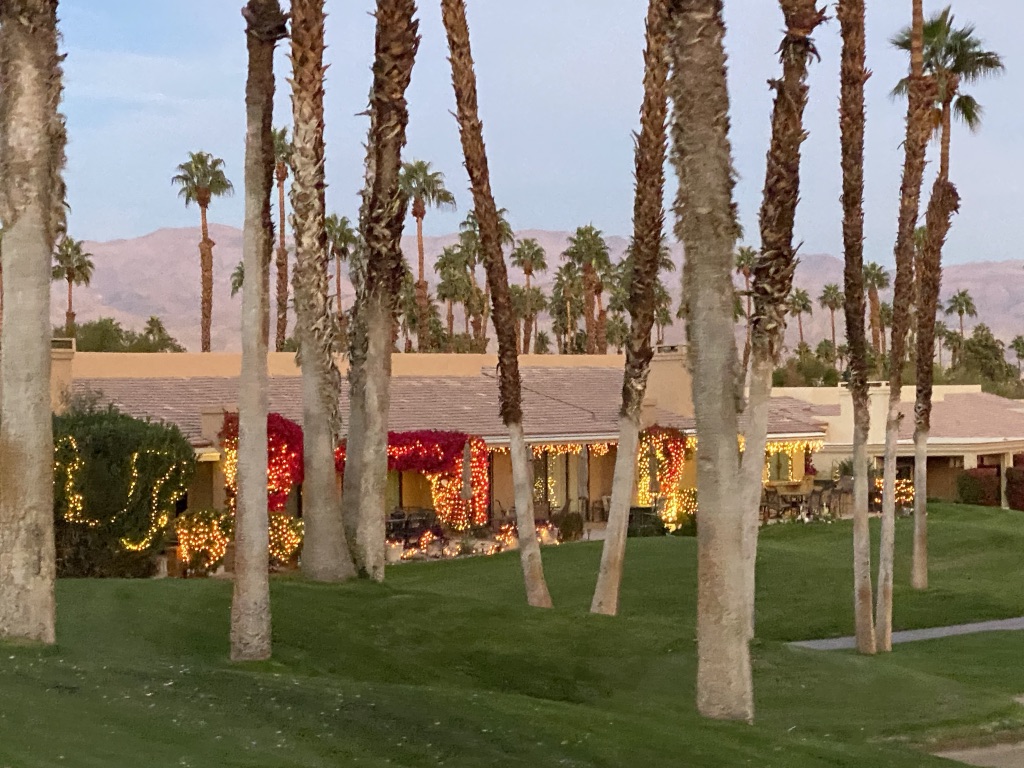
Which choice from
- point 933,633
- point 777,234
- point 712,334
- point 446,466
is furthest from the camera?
point 446,466

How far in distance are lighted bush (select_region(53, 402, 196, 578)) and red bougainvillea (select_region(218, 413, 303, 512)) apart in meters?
4.39

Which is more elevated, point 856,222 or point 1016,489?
point 856,222

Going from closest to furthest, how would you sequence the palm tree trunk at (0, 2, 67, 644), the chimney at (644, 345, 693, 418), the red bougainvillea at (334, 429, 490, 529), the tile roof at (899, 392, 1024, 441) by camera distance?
the palm tree trunk at (0, 2, 67, 644) → the red bougainvillea at (334, 429, 490, 529) → the chimney at (644, 345, 693, 418) → the tile roof at (899, 392, 1024, 441)

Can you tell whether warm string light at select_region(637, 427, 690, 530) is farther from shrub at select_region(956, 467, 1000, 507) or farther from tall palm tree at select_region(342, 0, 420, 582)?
tall palm tree at select_region(342, 0, 420, 582)

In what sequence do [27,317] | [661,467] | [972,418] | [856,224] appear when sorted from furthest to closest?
[972,418] → [661,467] → [856,224] → [27,317]

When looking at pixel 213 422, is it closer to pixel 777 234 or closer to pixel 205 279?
pixel 777 234

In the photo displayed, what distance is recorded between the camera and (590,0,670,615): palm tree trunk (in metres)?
22.8

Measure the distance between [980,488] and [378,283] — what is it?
1535 inches

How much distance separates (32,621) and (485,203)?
11339 mm

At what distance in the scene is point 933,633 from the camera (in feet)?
88.3

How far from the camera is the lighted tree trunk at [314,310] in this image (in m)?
20.9

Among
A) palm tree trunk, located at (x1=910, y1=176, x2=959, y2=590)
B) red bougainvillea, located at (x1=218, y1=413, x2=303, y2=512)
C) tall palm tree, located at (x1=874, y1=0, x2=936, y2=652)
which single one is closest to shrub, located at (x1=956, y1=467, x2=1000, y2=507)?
palm tree trunk, located at (x1=910, y1=176, x2=959, y2=590)

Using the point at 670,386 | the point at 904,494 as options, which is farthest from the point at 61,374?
the point at 904,494

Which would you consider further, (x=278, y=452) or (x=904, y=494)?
(x=904, y=494)
